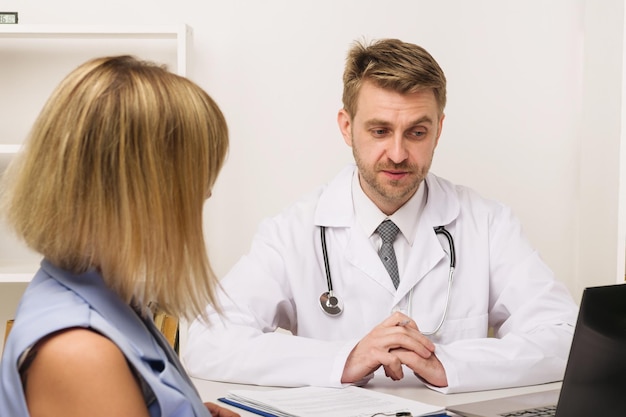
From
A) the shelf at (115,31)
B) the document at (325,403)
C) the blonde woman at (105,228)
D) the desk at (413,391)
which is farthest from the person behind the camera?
the shelf at (115,31)

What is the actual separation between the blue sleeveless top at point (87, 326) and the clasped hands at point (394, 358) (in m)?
0.67

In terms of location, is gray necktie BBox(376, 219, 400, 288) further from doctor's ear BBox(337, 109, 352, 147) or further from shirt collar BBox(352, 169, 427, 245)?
doctor's ear BBox(337, 109, 352, 147)

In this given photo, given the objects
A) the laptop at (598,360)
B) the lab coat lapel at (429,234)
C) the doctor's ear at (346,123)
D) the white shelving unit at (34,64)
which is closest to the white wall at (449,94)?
the white shelving unit at (34,64)

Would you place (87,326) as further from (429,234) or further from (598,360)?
(429,234)

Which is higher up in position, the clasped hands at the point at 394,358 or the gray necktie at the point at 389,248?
the gray necktie at the point at 389,248

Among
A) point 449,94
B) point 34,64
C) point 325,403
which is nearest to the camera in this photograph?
point 325,403

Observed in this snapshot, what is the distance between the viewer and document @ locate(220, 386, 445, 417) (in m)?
1.37

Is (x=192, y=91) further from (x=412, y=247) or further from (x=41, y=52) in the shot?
(x=41, y=52)

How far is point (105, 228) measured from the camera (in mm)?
838

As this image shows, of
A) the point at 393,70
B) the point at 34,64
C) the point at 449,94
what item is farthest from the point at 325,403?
the point at 34,64

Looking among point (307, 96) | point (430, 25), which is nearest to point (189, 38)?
point (307, 96)

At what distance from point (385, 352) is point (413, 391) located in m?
0.10

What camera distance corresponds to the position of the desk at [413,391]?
153 centimetres

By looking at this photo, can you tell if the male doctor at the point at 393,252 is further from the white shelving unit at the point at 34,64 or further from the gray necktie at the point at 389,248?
the white shelving unit at the point at 34,64
